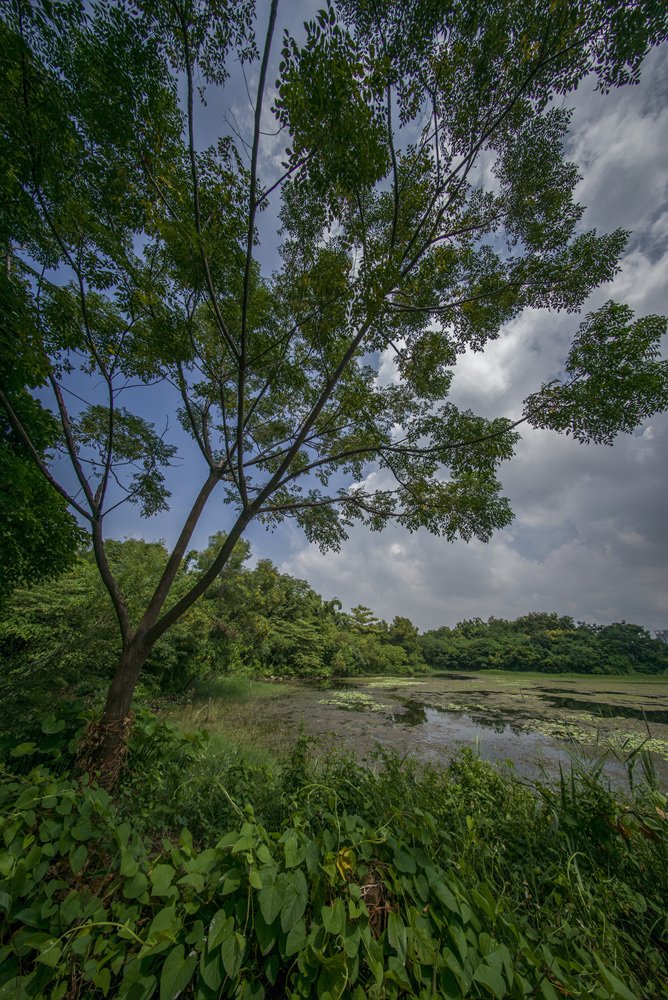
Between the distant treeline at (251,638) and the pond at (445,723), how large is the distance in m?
2.07

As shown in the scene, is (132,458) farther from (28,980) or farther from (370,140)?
(28,980)

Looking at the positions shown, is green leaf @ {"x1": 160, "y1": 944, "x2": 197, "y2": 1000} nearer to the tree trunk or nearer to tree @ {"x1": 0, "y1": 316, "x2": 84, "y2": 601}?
the tree trunk

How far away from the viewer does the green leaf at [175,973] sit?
2.79ft

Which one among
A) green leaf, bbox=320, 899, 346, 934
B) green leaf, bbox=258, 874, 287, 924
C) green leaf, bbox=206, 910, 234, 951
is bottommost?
green leaf, bbox=206, 910, 234, 951

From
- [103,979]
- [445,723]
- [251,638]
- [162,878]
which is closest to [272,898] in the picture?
[162,878]

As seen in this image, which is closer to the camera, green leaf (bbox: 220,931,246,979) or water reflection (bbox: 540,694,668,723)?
green leaf (bbox: 220,931,246,979)

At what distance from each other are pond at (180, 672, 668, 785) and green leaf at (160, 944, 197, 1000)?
3.83 metres

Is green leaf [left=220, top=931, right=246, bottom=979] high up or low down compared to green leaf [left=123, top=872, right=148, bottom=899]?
up

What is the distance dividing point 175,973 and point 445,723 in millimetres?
10468

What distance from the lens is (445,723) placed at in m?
9.31

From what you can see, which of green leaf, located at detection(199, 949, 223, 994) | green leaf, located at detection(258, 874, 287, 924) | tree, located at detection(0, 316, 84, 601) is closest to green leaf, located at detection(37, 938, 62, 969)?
green leaf, located at detection(199, 949, 223, 994)

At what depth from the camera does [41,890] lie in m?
1.24

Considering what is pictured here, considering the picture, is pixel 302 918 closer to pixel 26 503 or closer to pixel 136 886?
pixel 136 886

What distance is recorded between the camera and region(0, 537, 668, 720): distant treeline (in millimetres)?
6023
